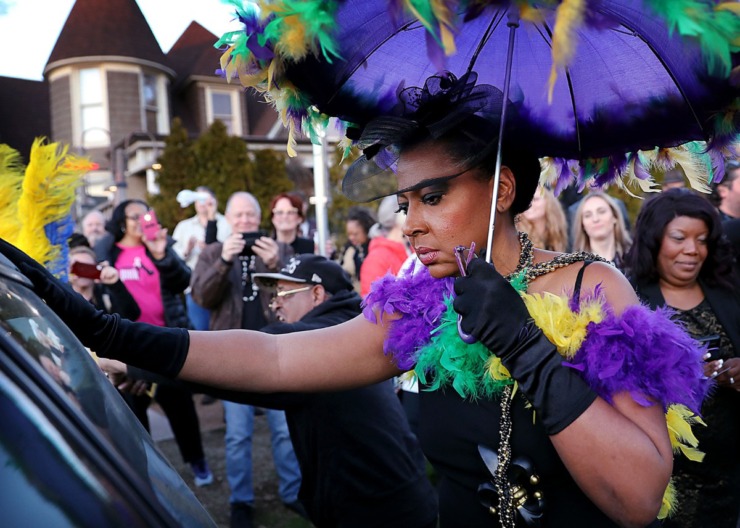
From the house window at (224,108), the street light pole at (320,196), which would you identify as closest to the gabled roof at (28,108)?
the house window at (224,108)

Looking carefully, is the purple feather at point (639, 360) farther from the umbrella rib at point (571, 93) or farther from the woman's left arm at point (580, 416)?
the umbrella rib at point (571, 93)

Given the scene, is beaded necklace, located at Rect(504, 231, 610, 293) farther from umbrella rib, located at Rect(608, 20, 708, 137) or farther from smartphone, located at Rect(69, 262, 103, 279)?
smartphone, located at Rect(69, 262, 103, 279)

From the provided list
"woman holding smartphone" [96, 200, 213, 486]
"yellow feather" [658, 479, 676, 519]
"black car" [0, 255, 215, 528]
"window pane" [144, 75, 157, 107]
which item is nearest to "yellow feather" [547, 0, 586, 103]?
"black car" [0, 255, 215, 528]

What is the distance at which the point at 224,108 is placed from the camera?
21.0 m

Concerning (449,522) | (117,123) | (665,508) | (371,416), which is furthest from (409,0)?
(117,123)

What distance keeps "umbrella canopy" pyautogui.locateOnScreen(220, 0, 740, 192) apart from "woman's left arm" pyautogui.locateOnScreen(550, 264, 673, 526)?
719 mm

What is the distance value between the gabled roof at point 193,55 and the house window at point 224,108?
719 millimetres

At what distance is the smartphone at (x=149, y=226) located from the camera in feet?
14.9

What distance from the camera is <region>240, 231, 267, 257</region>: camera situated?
435 centimetres

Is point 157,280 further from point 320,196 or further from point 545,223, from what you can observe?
point 545,223

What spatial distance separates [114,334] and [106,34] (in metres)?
20.9

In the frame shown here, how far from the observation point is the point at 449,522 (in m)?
1.81

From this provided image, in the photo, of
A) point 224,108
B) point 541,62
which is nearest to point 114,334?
point 541,62

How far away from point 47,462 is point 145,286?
3.95m
